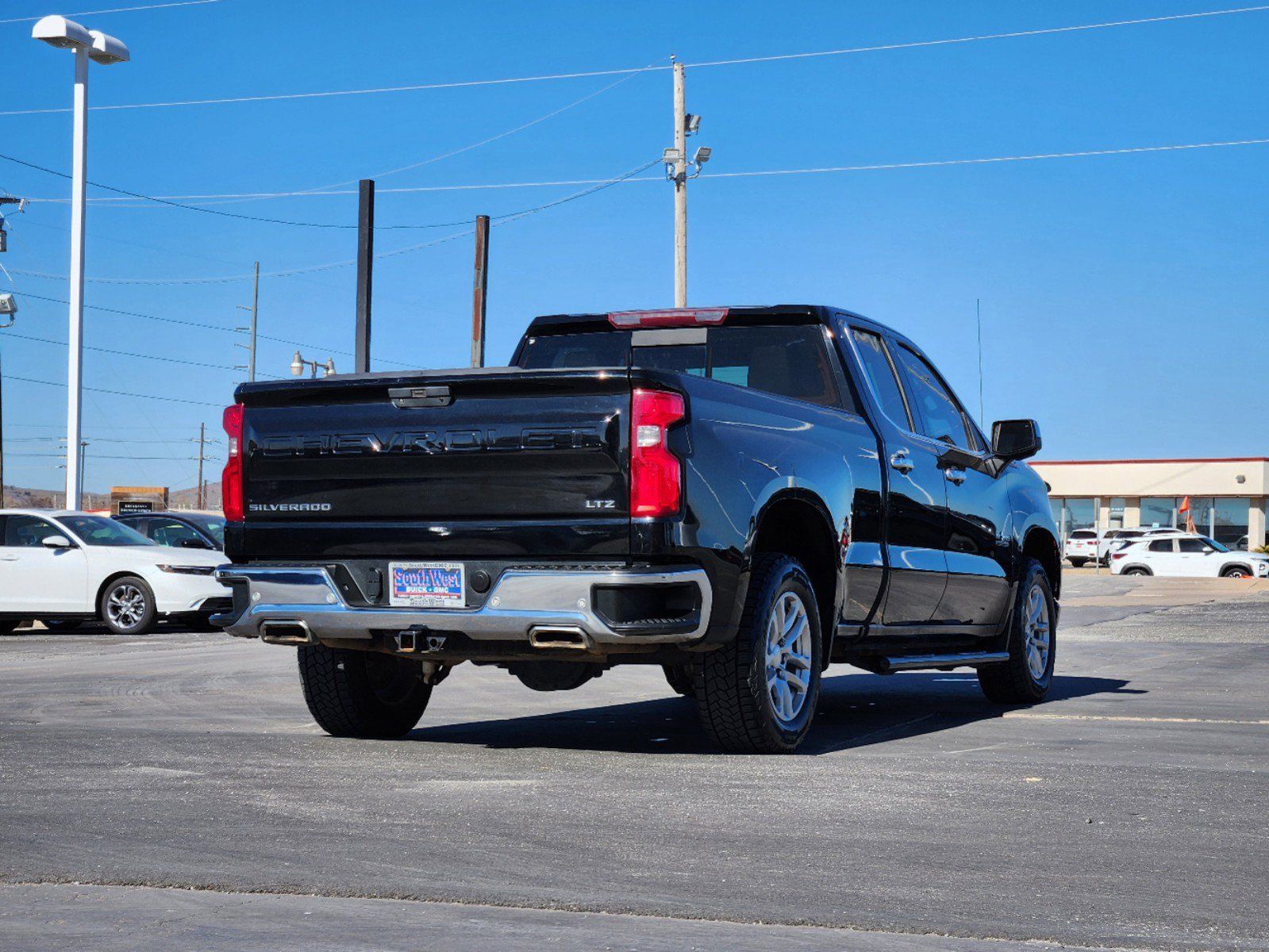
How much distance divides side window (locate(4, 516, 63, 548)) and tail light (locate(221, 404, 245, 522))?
43.8ft

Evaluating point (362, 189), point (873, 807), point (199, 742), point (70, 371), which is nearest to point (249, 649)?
point (199, 742)

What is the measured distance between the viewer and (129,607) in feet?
65.0

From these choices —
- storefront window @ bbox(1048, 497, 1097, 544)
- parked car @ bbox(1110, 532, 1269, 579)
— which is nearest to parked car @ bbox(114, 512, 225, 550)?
parked car @ bbox(1110, 532, 1269, 579)

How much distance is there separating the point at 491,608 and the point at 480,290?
3049 centimetres

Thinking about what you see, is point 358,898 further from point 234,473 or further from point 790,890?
point 234,473

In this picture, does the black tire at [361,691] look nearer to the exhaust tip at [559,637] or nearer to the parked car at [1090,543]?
the exhaust tip at [559,637]

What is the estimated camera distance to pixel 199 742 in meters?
7.73

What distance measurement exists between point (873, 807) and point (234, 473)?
10.9ft

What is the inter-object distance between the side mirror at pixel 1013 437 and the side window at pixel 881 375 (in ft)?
3.99

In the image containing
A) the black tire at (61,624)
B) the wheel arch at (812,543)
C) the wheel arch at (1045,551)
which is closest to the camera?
the wheel arch at (812,543)

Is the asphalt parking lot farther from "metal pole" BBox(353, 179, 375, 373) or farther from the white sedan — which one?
"metal pole" BBox(353, 179, 375, 373)

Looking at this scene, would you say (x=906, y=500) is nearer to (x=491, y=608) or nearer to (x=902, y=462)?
(x=902, y=462)

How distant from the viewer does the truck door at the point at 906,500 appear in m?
8.56

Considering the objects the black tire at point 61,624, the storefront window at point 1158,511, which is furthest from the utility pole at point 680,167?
the storefront window at point 1158,511
